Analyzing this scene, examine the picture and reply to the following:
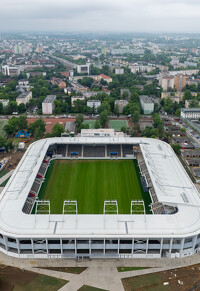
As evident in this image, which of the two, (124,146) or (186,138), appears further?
(186,138)

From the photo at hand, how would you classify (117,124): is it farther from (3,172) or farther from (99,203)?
(99,203)

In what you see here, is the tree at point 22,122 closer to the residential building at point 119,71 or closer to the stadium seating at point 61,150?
the stadium seating at point 61,150

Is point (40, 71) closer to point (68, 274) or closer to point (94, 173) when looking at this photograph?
point (94, 173)

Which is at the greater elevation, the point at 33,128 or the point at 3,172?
the point at 33,128

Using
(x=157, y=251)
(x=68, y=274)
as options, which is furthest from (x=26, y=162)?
(x=157, y=251)

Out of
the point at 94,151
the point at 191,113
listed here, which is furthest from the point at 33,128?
the point at 191,113

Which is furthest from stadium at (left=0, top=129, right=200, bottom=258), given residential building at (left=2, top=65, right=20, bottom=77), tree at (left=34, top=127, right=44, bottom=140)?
residential building at (left=2, top=65, right=20, bottom=77)
